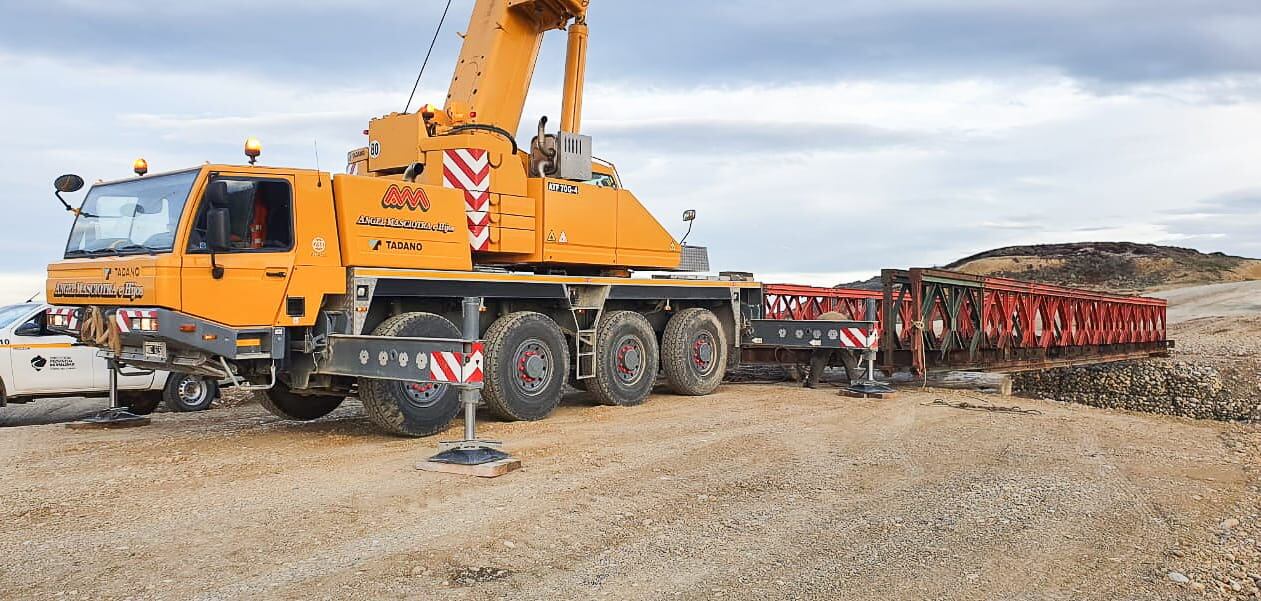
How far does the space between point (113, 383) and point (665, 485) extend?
6.97m

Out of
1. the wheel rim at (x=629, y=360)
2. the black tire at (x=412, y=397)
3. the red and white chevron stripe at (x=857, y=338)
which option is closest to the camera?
the black tire at (x=412, y=397)

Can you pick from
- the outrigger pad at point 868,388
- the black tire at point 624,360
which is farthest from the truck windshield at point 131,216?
the outrigger pad at point 868,388

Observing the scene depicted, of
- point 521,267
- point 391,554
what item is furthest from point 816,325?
point 391,554

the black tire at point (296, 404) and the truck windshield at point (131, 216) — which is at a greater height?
the truck windshield at point (131, 216)

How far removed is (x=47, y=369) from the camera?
12.2 meters

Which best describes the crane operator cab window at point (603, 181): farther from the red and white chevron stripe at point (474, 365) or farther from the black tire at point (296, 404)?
the red and white chevron stripe at point (474, 365)

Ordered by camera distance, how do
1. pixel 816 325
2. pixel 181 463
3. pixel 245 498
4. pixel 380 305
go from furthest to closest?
pixel 816 325
pixel 380 305
pixel 181 463
pixel 245 498

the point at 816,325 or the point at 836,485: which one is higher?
the point at 816,325

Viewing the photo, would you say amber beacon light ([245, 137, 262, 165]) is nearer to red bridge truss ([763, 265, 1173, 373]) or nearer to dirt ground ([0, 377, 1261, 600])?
dirt ground ([0, 377, 1261, 600])

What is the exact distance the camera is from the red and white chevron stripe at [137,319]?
8.33 metres

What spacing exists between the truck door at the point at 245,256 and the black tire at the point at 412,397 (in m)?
1.10

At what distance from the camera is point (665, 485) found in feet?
23.9

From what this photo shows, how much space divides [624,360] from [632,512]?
595cm

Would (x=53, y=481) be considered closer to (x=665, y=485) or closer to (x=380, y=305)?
(x=380, y=305)
